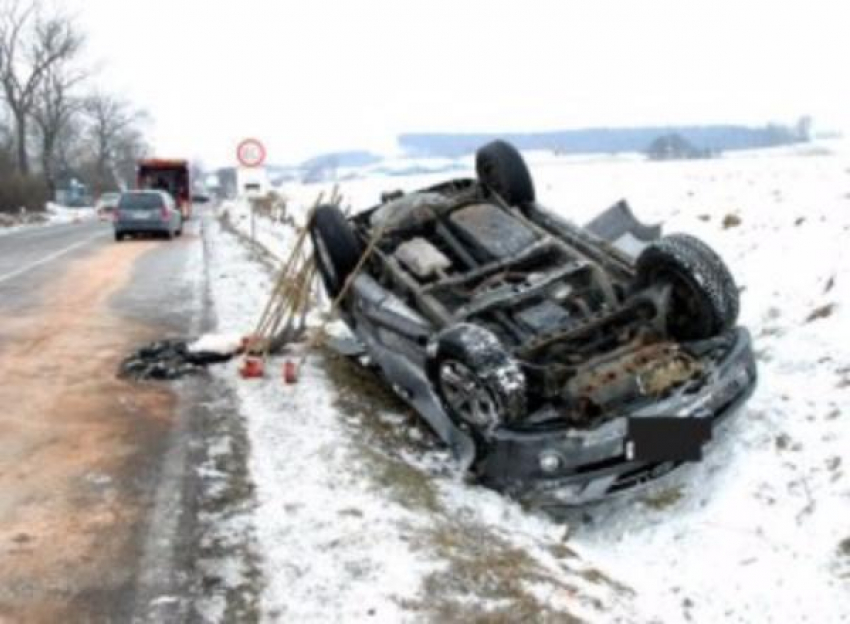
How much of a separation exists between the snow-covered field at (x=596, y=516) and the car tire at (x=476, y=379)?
0.43 meters

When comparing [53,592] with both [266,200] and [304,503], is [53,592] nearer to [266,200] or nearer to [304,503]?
[304,503]

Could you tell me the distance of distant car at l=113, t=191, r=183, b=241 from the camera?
29922 mm

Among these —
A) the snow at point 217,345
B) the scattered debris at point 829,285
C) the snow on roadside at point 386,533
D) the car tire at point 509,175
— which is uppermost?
the car tire at point 509,175

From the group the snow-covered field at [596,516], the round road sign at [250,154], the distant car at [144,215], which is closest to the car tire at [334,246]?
the snow-covered field at [596,516]

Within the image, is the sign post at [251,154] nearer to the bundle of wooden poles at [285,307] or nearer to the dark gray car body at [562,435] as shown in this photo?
the bundle of wooden poles at [285,307]

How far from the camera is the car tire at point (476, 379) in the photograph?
5941 millimetres

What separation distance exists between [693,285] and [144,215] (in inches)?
992

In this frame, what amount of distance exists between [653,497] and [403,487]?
1383 millimetres

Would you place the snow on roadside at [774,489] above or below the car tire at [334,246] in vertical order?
below

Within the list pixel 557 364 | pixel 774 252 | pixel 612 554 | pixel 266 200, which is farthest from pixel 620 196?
pixel 266 200

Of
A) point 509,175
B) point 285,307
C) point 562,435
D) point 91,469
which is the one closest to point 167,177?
point 285,307

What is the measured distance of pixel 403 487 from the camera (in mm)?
6105

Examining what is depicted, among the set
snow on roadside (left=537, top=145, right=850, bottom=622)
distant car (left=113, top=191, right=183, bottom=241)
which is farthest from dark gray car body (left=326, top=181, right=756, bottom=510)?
distant car (left=113, top=191, right=183, bottom=241)

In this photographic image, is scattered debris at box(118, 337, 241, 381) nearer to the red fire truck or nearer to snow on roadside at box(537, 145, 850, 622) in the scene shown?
snow on roadside at box(537, 145, 850, 622)
